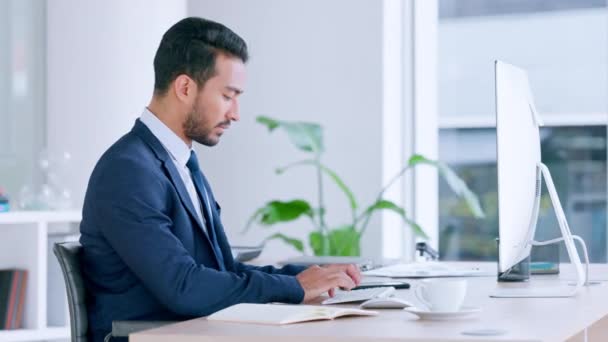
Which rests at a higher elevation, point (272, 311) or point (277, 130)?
point (277, 130)

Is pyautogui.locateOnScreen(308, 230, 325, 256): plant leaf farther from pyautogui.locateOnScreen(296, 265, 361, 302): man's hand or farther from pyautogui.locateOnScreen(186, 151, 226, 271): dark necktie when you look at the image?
pyautogui.locateOnScreen(296, 265, 361, 302): man's hand

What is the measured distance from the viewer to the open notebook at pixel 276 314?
183 centimetres

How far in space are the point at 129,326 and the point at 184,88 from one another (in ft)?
2.10

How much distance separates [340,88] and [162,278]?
3.25 m

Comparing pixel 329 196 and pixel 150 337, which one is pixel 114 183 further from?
pixel 329 196

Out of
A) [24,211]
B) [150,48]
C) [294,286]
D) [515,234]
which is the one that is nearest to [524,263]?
[515,234]

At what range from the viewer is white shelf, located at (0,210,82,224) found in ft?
13.5

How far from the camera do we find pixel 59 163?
15.0ft

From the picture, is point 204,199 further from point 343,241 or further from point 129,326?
point 343,241

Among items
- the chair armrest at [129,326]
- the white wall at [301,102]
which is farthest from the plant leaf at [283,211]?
the chair armrest at [129,326]

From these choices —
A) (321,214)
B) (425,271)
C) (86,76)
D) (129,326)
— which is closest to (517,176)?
(425,271)

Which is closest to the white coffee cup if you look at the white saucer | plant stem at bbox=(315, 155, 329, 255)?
the white saucer

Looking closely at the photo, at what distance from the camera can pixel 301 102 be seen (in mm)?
5289

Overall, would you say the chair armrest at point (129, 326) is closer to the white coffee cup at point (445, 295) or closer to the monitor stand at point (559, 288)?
the white coffee cup at point (445, 295)
